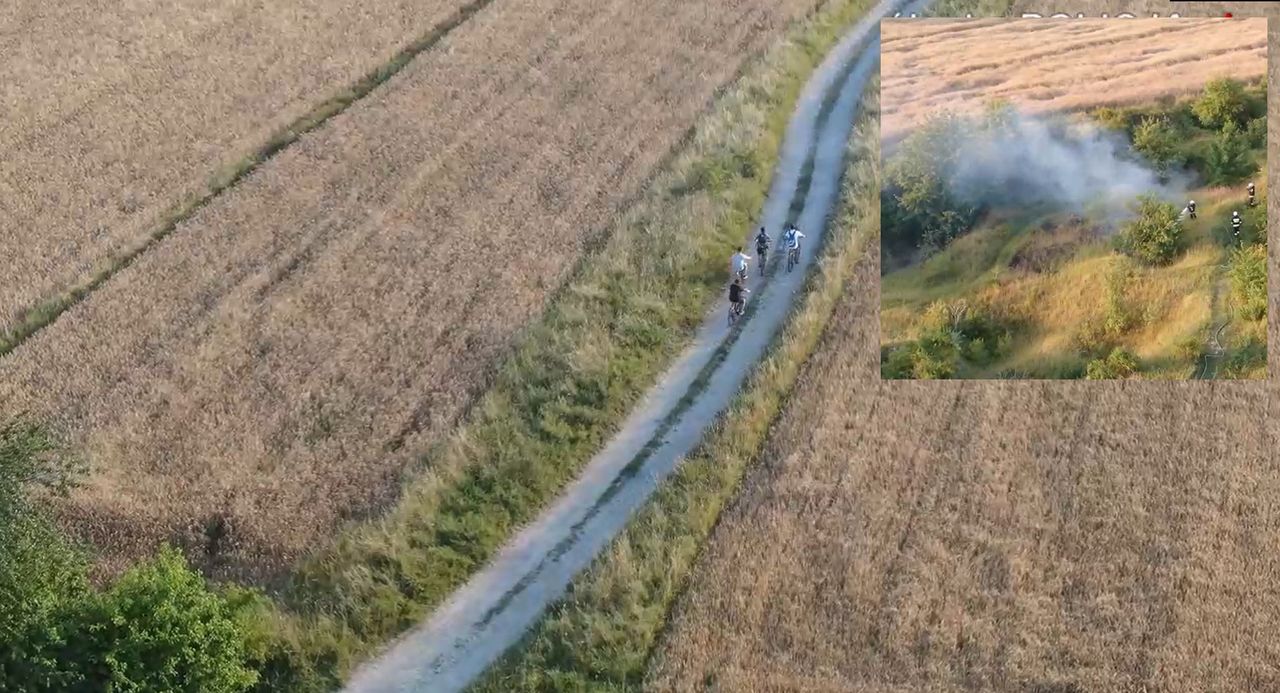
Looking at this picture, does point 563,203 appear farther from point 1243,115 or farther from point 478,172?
point 1243,115

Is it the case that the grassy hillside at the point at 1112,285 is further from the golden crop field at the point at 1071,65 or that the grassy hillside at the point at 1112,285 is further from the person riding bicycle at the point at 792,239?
the person riding bicycle at the point at 792,239

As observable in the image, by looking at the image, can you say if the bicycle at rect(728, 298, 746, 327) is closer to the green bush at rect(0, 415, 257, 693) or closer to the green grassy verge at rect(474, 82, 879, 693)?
the green grassy verge at rect(474, 82, 879, 693)

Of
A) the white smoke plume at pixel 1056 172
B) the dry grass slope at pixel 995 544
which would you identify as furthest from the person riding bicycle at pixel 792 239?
the white smoke plume at pixel 1056 172

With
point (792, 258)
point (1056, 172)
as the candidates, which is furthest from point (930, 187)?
point (792, 258)

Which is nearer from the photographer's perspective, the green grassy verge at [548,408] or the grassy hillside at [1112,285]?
the green grassy verge at [548,408]

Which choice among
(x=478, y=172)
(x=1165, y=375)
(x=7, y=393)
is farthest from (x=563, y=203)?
(x=1165, y=375)

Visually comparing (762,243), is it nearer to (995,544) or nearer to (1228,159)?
(995,544)

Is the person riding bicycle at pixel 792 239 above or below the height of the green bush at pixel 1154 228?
below
